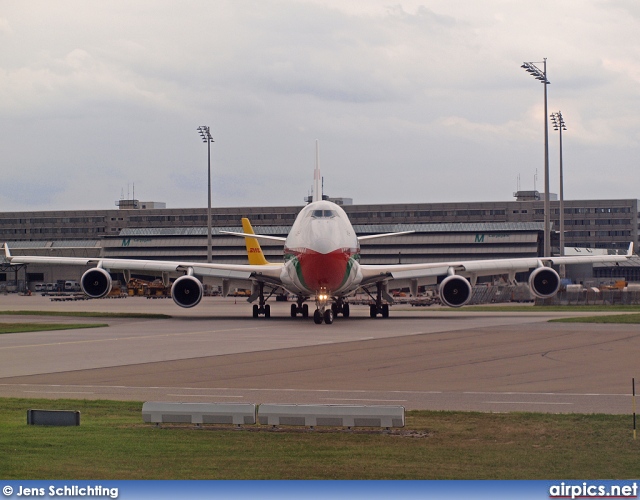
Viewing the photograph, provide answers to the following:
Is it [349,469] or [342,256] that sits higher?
[342,256]

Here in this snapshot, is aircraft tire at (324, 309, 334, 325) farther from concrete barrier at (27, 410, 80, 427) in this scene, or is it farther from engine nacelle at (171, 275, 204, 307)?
concrete barrier at (27, 410, 80, 427)

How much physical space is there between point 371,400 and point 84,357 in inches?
496

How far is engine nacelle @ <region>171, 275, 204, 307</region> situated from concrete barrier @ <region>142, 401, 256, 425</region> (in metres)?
33.2

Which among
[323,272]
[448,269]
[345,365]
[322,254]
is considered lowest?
[345,365]

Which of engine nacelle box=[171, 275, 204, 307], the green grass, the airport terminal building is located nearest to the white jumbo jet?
engine nacelle box=[171, 275, 204, 307]

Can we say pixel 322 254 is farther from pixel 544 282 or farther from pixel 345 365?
pixel 345 365

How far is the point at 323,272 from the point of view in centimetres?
4453

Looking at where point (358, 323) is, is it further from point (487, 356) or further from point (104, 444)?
point (104, 444)

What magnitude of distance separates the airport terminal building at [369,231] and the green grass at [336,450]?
323ft

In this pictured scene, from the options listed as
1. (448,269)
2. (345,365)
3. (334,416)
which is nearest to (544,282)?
(448,269)

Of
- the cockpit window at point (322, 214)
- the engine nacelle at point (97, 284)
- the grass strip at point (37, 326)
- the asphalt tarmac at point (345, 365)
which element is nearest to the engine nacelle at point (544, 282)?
the asphalt tarmac at point (345, 365)

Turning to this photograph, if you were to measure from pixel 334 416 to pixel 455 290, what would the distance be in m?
34.4

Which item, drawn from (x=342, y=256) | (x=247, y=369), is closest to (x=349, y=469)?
(x=247, y=369)

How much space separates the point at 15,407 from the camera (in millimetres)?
18203
